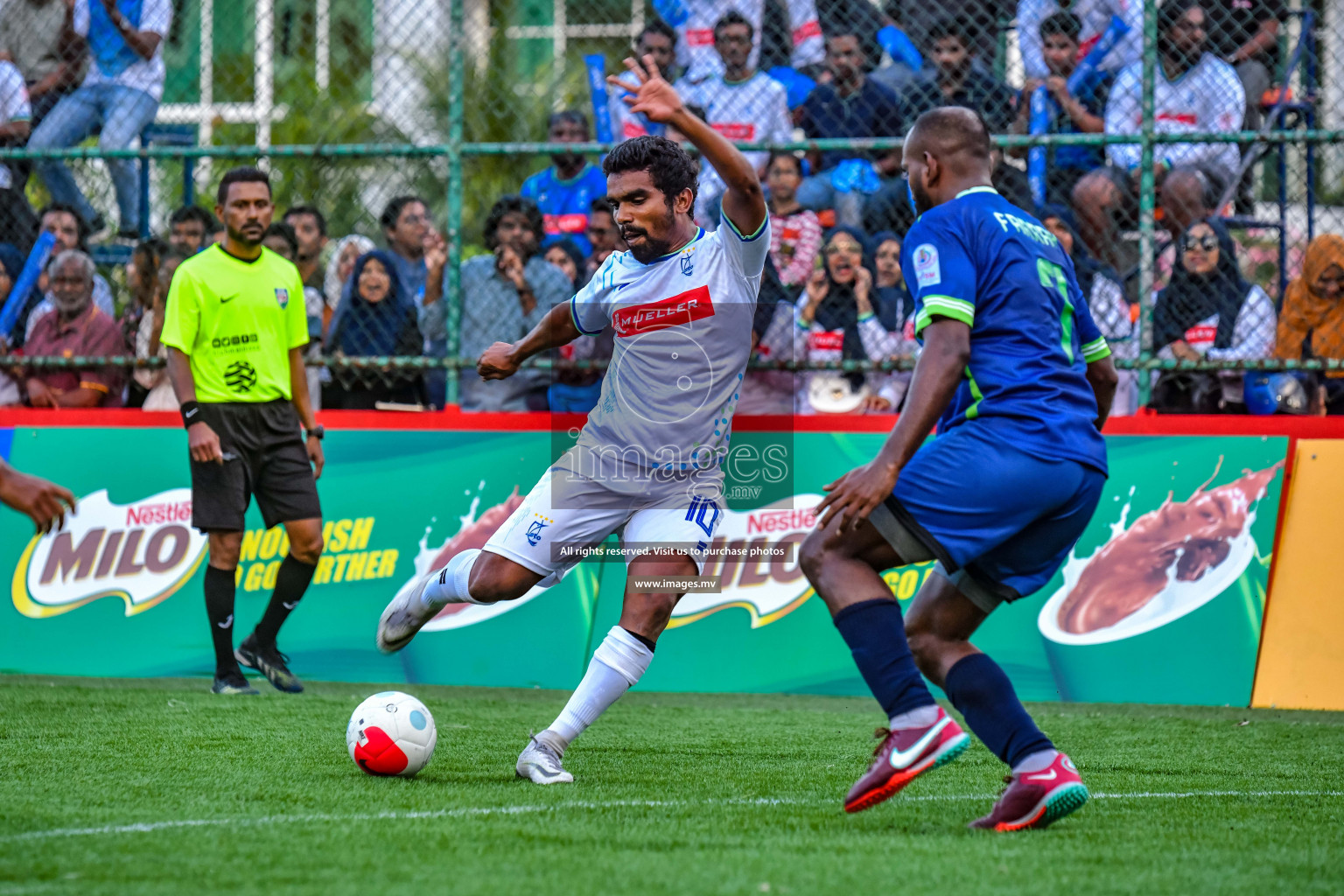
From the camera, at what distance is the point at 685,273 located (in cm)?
527

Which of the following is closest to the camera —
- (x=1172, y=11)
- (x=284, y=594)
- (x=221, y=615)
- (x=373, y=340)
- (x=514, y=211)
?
(x=221, y=615)

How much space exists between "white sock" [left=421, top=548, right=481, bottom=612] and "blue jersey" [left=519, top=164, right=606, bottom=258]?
430 cm

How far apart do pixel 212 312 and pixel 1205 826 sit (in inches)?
212

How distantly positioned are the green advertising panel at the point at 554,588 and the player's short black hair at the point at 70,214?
151 centimetres

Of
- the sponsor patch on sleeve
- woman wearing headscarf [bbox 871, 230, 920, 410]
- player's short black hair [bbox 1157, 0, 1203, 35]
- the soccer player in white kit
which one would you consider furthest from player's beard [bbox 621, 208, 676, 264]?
player's short black hair [bbox 1157, 0, 1203, 35]

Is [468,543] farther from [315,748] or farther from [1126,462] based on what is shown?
[1126,462]

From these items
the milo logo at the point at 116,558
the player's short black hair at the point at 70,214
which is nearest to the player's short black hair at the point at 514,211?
the milo logo at the point at 116,558

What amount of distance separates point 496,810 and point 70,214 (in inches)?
254

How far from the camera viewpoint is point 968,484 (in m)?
4.06

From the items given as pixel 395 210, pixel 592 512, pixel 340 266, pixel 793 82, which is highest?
pixel 793 82

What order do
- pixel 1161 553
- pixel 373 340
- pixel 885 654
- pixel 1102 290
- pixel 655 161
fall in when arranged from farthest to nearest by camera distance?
pixel 373 340 → pixel 1102 290 → pixel 1161 553 → pixel 655 161 → pixel 885 654

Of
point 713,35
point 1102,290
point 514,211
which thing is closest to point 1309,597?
point 1102,290

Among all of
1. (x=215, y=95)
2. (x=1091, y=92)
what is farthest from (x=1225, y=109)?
(x=215, y=95)

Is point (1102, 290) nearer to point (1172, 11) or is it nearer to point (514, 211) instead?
point (1172, 11)
